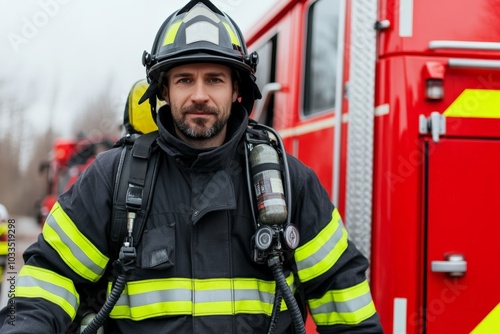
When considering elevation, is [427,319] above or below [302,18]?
below

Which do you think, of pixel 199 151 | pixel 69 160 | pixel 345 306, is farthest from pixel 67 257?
pixel 69 160

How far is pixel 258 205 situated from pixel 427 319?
0.96m

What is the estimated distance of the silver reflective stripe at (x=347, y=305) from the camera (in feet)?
7.04

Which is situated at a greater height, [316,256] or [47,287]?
[316,256]

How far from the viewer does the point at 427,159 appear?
2568 millimetres

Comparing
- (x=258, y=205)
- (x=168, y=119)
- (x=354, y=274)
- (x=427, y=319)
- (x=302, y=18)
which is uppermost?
(x=302, y=18)

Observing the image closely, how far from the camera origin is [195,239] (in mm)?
2047

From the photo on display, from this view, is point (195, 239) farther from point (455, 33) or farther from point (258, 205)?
point (455, 33)

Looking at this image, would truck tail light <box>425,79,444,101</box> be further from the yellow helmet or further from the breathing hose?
the yellow helmet

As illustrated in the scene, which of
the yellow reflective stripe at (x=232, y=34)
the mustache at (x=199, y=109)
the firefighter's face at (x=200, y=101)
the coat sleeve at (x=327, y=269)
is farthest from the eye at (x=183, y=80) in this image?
the coat sleeve at (x=327, y=269)

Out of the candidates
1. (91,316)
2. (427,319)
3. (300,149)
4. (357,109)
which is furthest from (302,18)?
(91,316)

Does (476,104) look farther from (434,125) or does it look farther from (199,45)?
(199,45)

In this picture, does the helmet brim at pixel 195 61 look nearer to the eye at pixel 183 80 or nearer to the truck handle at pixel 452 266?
the eye at pixel 183 80

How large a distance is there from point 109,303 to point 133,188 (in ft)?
1.19
